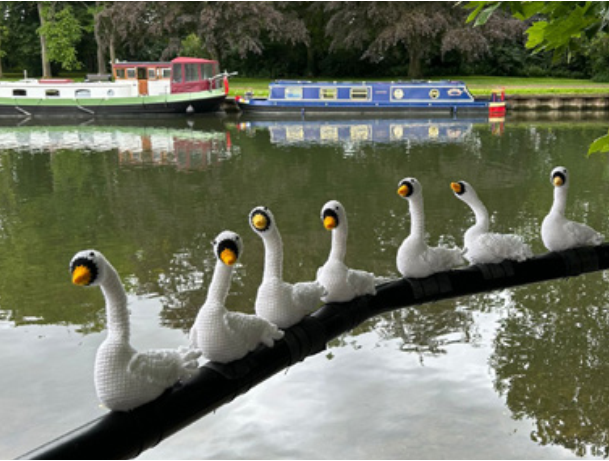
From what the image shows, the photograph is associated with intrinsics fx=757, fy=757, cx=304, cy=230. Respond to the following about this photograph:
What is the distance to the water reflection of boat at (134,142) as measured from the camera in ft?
50.7

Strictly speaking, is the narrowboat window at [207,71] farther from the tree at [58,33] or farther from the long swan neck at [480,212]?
the long swan neck at [480,212]

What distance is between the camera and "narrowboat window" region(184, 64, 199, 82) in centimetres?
2686

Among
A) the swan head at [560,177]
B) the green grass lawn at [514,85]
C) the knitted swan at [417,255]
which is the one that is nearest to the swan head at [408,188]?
the knitted swan at [417,255]

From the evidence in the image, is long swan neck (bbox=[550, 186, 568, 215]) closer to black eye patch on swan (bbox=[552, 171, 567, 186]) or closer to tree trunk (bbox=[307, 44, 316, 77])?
black eye patch on swan (bbox=[552, 171, 567, 186])

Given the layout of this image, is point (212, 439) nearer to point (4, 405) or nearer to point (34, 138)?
point (4, 405)

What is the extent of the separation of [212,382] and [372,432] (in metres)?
2.19

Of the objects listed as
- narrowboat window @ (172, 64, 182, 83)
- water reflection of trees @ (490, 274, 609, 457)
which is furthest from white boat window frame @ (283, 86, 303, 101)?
water reflection of trees @ (490, 274, 609, 457)

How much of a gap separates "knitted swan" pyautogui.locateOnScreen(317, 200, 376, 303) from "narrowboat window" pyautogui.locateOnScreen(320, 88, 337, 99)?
23.1 meters

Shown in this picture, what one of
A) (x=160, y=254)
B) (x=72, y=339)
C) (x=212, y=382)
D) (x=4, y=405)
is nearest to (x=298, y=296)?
(x=212, y=382)

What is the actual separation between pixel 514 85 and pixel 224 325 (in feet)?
94.7

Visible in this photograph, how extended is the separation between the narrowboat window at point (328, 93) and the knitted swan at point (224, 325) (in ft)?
77.8

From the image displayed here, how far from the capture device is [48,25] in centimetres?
3195

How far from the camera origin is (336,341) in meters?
5.67

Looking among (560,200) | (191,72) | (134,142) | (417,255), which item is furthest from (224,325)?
(191,72)
